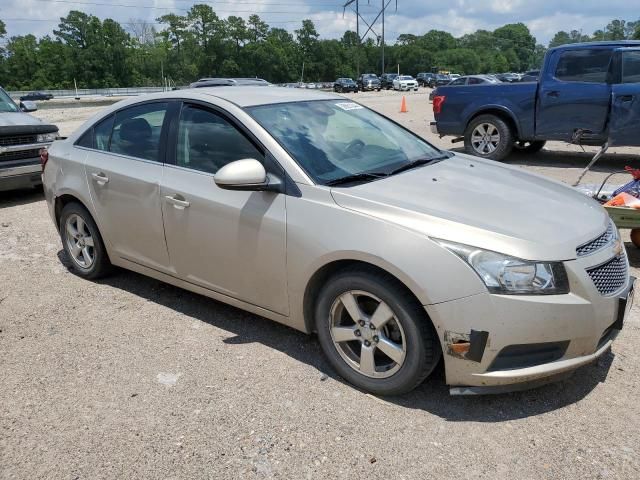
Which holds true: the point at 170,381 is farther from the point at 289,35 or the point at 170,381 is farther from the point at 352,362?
the point at 289,35

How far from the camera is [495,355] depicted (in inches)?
107

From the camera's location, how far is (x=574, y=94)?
9109 millimetres

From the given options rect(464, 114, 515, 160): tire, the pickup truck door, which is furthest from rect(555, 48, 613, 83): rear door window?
rect(464, 114, 515, 160): tire

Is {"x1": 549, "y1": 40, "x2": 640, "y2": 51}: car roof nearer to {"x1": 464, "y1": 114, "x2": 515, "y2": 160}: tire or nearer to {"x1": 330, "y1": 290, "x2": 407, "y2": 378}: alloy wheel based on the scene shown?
{"x1": 464, "y1": 114, "x2": 515, "y2": 160}: tire

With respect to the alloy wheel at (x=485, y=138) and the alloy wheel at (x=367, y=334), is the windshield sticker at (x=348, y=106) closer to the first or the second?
the alloy wheel at (x=367, y=334)

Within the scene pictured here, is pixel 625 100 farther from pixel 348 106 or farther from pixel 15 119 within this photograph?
pixel 15 119

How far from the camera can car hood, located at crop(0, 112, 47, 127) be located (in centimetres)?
820

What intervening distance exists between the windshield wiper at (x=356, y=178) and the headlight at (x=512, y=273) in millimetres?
903

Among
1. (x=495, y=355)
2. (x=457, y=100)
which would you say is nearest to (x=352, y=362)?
(x=495, y=355)

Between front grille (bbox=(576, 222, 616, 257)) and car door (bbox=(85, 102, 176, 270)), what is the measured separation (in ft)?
8.77

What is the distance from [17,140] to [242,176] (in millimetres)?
6392

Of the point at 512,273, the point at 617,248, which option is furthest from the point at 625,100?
the point at 512,273

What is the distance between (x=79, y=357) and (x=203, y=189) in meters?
1.37

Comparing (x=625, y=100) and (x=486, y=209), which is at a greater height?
(x=625, y=100)
